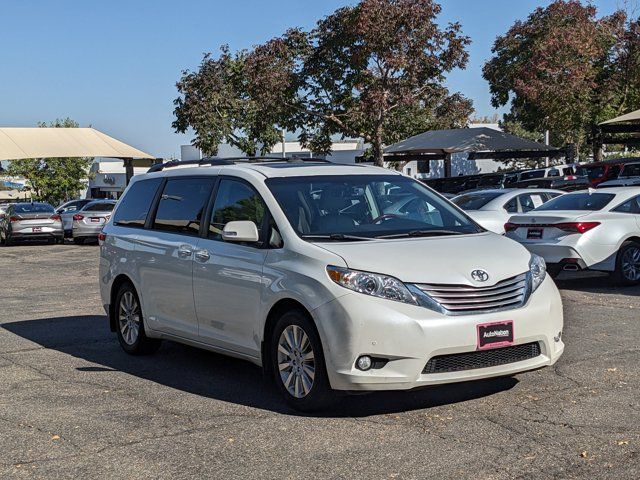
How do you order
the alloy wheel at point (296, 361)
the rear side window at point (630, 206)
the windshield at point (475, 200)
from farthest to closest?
the windshield at point (475, 200), the rear side window at point (630, 206), the alloy wheel at point (296, 361)

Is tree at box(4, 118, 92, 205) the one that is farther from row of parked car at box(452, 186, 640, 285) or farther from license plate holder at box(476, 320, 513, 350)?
license plate holder at box(476, 320, 513, 350)

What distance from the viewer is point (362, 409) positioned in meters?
7.04

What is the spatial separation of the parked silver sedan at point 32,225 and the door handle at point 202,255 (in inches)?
1007

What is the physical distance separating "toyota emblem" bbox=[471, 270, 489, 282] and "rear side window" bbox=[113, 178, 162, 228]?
12.4ft

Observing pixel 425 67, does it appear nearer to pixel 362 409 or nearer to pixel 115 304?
pixel 115 304

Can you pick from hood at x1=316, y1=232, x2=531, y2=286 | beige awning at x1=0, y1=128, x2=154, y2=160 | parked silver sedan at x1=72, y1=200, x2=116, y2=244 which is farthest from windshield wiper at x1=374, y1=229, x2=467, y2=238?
beige awning at x1=0, y1=128, x2=154, y2=160

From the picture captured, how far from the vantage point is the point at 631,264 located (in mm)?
14141

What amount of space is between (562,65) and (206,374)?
1305 inches

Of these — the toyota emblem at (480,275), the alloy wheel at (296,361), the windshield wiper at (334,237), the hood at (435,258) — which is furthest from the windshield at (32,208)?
the toyota emblem at (480,275)

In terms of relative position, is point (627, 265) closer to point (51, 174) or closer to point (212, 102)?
point (212, 102)

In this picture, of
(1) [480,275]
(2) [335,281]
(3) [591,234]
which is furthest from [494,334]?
(3) [591,234]

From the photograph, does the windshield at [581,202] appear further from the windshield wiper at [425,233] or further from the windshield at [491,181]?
the windshield at [491,181]

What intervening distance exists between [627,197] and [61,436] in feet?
33.5

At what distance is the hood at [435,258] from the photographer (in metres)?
6.62
